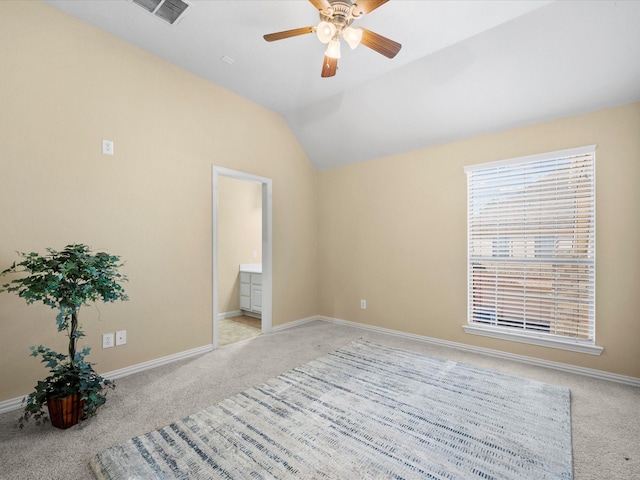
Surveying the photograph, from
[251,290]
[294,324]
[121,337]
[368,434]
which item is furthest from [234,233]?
[368,434]

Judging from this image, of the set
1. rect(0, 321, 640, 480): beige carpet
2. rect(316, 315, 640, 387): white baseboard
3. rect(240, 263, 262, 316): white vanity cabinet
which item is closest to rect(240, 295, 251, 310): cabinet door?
rect(240, 263, 262, 316): white vanity cabinet

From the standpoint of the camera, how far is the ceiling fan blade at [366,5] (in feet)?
6.02

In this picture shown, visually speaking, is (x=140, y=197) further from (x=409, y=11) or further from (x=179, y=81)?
(x=409, y=11)

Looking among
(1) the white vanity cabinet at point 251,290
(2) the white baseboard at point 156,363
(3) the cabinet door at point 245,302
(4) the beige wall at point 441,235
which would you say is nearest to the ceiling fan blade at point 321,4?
(4) the beige wall at point 441,235

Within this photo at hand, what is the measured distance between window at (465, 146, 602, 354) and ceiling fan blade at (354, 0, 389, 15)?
7.12 feet

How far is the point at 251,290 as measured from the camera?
502cm

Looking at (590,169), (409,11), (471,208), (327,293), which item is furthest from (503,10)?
(327,293)

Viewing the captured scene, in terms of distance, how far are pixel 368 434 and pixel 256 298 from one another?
3.30m

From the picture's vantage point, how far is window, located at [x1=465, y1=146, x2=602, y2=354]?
2.83 m

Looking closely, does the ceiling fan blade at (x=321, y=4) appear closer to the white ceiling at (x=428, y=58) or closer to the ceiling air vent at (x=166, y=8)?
the white ceiling at (x=428, y=58)

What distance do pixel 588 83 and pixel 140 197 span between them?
13.6 feet

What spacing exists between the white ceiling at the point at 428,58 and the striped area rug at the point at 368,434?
A: 8.58 ft

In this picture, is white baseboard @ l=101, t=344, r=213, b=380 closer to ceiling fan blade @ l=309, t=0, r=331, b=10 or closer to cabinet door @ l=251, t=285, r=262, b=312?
cabinet door @ l=251, t=285, r=262, b=312

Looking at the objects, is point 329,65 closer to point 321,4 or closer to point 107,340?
point 321,4
